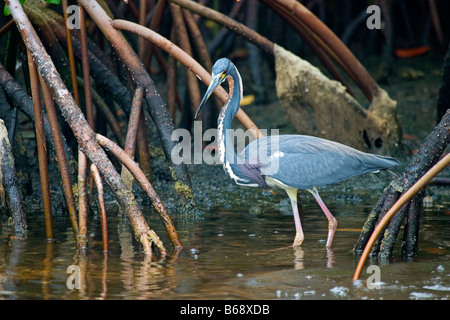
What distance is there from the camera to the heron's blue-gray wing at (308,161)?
5.80 m

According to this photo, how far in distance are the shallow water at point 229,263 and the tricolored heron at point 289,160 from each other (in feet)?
1.51

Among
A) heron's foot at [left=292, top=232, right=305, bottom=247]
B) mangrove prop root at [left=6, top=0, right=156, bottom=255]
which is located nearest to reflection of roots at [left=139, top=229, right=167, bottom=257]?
mangrove prop root at [left=6, top=0, right=156, bottom=255]

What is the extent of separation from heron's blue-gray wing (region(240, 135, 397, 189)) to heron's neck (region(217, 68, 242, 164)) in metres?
0.18

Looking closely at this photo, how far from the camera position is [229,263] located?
16.7 feet

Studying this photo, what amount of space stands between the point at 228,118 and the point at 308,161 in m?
0.73

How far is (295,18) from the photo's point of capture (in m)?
7.61

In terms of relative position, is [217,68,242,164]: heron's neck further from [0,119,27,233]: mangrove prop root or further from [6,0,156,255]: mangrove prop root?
[0,119,27,233]: mangrove prop root

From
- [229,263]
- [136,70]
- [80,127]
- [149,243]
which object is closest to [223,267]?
[229,263]

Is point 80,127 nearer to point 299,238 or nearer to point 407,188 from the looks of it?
point 299,238

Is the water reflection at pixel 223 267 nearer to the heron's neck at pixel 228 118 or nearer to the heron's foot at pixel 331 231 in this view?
the heron's foot at pixel 331 231

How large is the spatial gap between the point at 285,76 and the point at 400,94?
3586 mm

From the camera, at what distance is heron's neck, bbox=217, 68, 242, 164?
5.78 m

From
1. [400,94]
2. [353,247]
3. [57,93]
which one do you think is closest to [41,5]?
[57,93]

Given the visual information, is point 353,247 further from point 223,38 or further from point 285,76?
point 223,38
